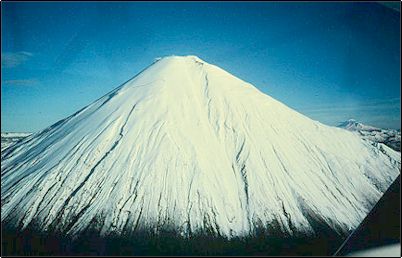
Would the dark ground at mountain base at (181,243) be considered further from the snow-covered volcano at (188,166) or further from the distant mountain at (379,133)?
the distant mountain at (379,133)

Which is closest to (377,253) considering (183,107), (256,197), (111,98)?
(256,197)

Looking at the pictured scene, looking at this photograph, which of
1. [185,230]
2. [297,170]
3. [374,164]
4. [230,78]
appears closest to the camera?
[185,230]

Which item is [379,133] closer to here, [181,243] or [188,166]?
[188,166]

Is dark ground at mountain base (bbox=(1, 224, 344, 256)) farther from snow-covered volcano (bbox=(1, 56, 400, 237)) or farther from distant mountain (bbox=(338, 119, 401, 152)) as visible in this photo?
distant mountain (bbox=(338, 119, 401, 152))

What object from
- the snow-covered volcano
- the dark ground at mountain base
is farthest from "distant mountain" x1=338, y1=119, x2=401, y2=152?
the dark ground at mountain base

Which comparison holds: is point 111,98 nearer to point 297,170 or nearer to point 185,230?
point 185,230

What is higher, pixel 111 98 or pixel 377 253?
pixel 111 98

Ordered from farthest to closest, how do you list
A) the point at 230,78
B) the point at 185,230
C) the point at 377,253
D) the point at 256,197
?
the point at 230,78 → the point at 256,197 → the point at 185,230 → the point at 377,253

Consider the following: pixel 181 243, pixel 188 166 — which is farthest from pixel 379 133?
pixel 181 243

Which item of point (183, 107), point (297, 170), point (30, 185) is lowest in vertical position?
point (30, 185)
